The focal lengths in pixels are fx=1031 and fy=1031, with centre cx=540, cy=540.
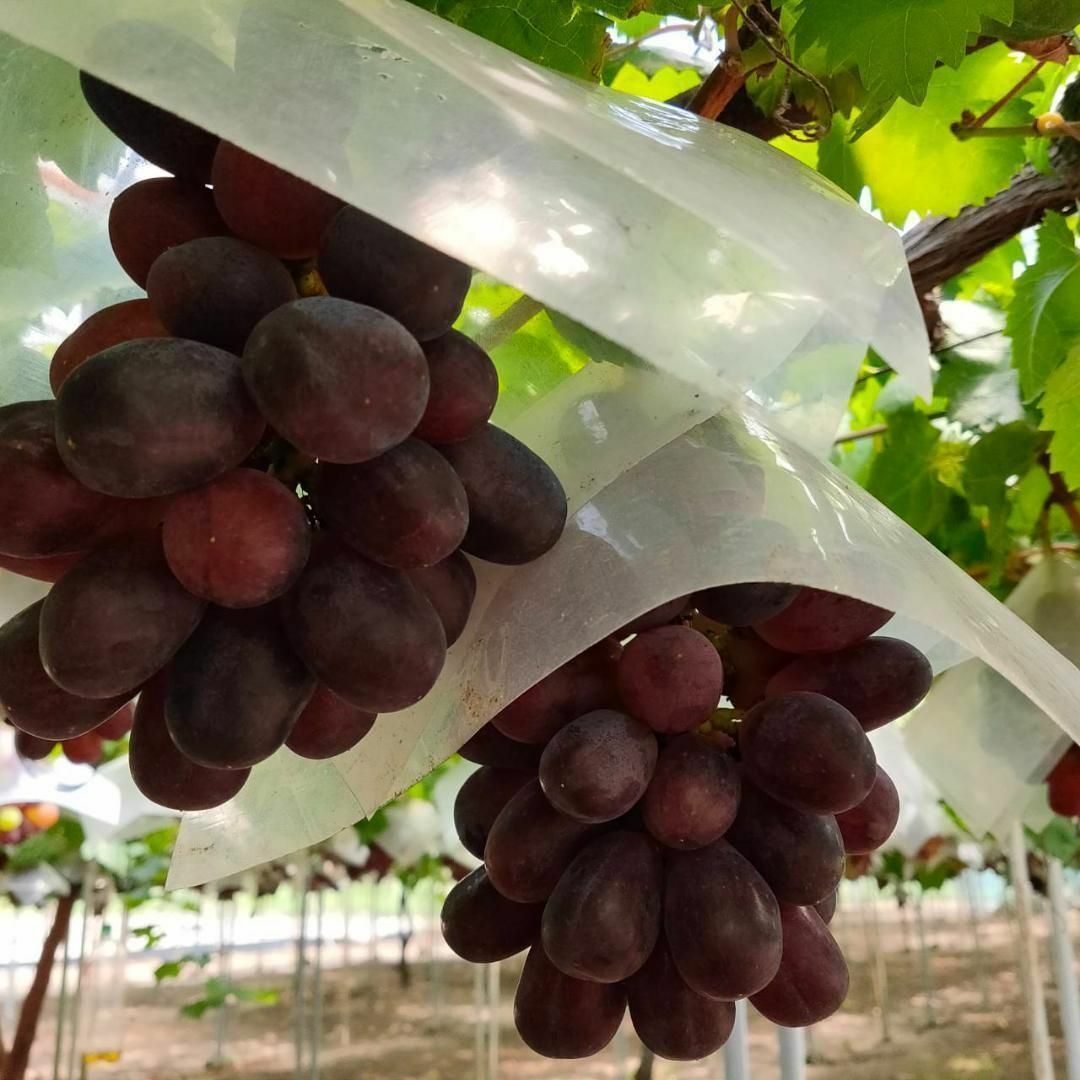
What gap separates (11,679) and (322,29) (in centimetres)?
29

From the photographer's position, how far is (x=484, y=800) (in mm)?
584

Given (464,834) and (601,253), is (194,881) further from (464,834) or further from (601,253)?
(601,253)

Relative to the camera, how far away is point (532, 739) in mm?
525

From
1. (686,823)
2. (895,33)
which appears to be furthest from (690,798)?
(895,33)

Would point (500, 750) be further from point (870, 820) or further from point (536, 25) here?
point (536, 25)

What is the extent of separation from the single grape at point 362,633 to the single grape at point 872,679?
0.23 meters

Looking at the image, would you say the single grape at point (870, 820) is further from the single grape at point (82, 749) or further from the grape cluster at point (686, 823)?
the single grape at point (82, 749)

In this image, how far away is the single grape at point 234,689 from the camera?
0.38 m

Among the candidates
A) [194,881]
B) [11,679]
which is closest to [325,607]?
[11,679]

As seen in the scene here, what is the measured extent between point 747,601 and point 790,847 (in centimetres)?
12

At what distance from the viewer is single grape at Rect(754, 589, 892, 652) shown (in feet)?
1.71

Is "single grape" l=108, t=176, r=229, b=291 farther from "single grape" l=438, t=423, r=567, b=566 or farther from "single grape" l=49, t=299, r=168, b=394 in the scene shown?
"single grape" l=438, t=423, r=567, b=566

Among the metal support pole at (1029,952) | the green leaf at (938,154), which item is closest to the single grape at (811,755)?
the green leaf at (938,154)

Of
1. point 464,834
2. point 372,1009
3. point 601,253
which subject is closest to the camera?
point 601,253
